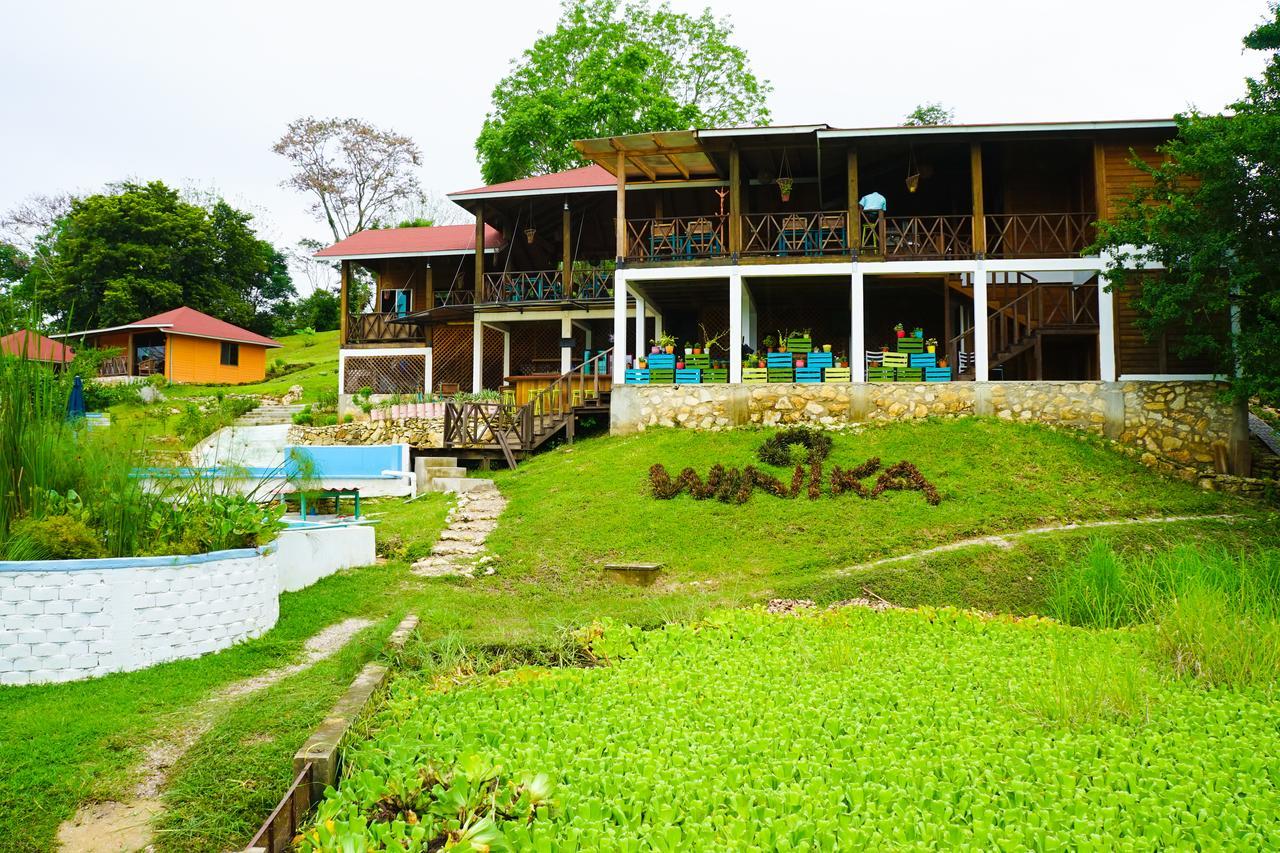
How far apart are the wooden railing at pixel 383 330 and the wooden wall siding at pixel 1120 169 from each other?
1763cm

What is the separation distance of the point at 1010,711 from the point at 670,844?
8.14 feet

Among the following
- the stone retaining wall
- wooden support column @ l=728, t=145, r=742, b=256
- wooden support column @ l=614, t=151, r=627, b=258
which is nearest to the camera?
the stone retaining wall

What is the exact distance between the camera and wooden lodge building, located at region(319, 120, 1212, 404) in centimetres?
1717

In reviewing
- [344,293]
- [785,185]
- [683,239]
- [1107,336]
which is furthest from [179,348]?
[1107,336]

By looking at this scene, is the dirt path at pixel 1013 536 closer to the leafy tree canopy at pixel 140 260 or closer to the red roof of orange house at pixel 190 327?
the red roof of orange house at pixel 190 327

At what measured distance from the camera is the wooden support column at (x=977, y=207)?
17188 millimetres

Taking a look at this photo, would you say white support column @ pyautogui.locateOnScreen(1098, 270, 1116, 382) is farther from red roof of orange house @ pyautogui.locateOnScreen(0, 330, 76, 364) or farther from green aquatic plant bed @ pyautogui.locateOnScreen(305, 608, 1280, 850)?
red roof of orange house @ pyautogui.locateOnScreen(0, 330, 76, 364)

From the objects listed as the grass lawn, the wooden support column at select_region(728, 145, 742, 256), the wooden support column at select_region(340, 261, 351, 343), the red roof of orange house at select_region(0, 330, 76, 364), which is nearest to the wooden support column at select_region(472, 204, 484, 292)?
the wooden support column at select_region(340, 261, 351, 343)

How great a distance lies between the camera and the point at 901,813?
3752mm

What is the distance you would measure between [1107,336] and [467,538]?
12085 millimetres

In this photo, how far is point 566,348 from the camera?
891 inches

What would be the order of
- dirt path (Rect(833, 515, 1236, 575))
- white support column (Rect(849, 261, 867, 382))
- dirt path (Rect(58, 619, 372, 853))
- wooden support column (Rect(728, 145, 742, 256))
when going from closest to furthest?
dirt path (Rect(58, 619, 372, 853)) → dirt path (Rect(833, 515, 1236, 575)) → white support column (Rect(849, 261, 867, 382)) → wooden support column (Rect(728, 145, 742, 256))

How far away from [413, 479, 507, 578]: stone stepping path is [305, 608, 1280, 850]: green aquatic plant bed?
560cm

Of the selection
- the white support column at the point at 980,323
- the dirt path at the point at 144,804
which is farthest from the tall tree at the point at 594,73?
the dirt path at the point at 144,804
